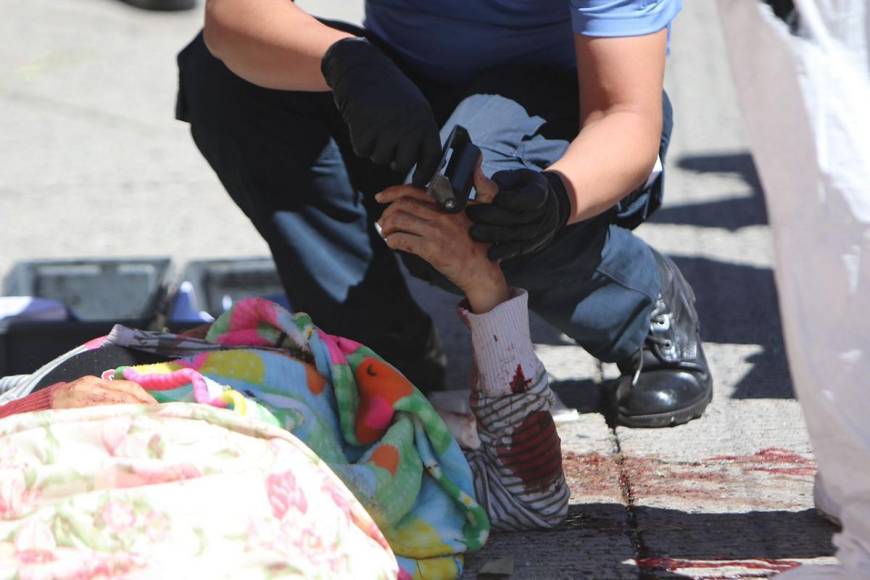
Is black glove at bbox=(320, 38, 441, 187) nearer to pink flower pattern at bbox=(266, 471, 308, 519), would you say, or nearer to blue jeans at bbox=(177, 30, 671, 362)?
blue jeans at bbox=(177, 30, 671, 362)

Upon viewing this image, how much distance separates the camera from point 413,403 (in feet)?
6.73

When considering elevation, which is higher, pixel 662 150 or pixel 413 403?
pixel 662 150

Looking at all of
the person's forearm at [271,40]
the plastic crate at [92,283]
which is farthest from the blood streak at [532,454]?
the plastic crate at [92,283]

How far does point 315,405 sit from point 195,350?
25 cm

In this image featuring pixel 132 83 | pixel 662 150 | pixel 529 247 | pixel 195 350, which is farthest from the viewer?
pixel 132 83

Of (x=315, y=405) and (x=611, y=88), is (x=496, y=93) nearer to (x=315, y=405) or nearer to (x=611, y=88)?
(x=611, y=88)

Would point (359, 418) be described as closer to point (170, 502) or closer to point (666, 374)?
point (170, 502)

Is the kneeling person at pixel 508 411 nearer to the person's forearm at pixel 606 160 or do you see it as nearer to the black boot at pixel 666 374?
the person's forearm at pixel 606 160

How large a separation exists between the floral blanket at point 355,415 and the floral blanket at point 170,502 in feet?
0.39

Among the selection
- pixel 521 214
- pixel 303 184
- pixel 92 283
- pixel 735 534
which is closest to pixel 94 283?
pixel 92 283

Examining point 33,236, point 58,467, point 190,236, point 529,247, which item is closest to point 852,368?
point 529,247

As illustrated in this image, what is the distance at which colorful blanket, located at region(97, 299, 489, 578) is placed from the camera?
1.94 m

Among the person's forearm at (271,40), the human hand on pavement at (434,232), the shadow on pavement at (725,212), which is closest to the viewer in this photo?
the human hand on pavement at (434,232)

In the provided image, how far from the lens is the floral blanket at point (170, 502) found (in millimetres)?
1610
